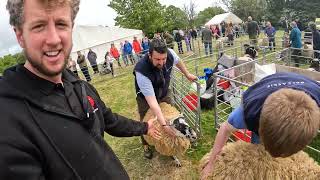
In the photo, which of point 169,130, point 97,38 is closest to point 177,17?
point 97,38

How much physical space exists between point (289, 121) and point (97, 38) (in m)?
22.1

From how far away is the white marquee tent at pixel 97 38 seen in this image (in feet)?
69.5

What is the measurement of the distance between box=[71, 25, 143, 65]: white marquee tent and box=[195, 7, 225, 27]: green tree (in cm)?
3166

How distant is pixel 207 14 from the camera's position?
2199 inches

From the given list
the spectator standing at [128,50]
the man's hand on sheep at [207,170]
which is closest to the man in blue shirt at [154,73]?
the man's hand on sheep at [207,170]

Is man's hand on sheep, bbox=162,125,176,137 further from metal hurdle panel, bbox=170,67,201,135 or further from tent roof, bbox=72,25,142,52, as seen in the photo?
tent roof, bbox=72,25,142,52

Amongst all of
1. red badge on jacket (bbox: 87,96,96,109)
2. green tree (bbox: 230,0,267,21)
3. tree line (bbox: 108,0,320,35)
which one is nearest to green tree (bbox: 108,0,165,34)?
tree line (bbox: 108,0,320,35)

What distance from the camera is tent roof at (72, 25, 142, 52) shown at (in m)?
21.3

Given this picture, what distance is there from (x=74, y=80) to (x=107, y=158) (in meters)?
0.55

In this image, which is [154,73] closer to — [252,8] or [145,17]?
[145,17]

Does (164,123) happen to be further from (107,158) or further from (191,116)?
(107,158)

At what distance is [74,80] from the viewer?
6.55ft

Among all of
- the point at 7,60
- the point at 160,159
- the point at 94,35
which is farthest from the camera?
the point at 7,60

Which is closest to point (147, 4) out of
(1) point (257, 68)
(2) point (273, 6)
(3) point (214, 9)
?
(2) point (273, 6)
